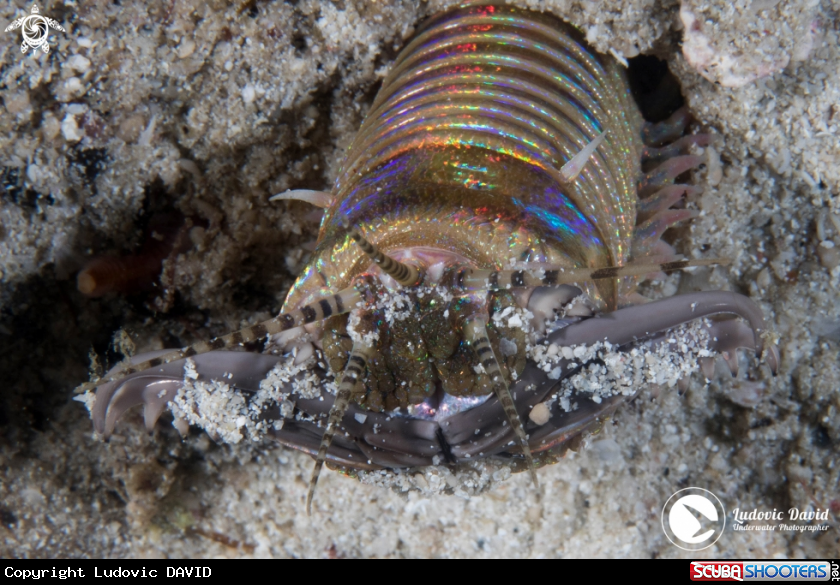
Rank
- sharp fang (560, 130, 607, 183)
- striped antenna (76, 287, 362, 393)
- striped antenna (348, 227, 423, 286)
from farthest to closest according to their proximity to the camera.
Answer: sharp fang (560, 130, 607, 183), striped antenna (76, 287, 362, 393), striped antenna (348, 227, 423, 286)

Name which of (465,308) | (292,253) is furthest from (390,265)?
(292,253)

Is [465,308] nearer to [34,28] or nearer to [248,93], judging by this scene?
[248,93]

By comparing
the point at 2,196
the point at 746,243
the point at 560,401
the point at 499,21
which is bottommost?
the point at 560,401

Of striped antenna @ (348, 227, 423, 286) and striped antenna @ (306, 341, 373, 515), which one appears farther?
striped antenna @ (306, 341, 373, 515)

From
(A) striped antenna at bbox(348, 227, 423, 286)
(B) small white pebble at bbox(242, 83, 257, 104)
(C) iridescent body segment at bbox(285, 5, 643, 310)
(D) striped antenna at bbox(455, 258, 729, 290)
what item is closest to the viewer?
(A) striped antenna at bbox(348, 227, 423, 286)

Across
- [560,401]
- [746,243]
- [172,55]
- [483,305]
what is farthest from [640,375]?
[172,55]

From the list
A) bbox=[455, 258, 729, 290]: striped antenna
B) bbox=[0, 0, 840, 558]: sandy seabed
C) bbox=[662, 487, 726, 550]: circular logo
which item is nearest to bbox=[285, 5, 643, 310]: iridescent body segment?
bbox=[455, 258, 729, 290]: striped antenna

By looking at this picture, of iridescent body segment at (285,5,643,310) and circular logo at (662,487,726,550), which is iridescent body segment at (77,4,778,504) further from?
circular logo at (662,487,726,550)

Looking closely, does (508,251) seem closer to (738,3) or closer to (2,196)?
(738,3)
